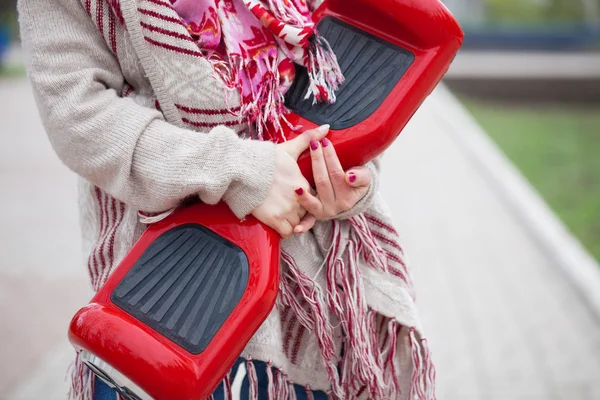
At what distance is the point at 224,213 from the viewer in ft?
2.82

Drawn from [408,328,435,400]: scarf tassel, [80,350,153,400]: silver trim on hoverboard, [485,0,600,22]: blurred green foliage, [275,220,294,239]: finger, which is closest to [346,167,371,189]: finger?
[275,220,294,239]: finger

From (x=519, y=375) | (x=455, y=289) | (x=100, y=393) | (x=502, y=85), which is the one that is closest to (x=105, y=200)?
(x=100, y=393)

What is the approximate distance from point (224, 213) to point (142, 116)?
0.60 feet

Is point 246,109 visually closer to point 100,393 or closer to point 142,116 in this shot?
point 142,116

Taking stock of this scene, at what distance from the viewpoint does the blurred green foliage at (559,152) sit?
379 centimetres

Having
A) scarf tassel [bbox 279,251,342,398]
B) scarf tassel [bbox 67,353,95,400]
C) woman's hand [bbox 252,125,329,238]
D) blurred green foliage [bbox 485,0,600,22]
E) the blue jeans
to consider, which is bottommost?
blurred green foliage [bbox 485,0,600,22]

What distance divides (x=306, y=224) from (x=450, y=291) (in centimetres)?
194

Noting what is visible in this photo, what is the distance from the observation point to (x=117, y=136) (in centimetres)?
81

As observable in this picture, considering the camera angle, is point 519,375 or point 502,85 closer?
point 519,375

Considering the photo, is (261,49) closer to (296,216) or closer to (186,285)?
(296,216)

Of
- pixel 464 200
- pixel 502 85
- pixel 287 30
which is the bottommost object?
pixel 502 85

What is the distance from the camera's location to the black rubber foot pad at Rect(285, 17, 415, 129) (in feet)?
2.83

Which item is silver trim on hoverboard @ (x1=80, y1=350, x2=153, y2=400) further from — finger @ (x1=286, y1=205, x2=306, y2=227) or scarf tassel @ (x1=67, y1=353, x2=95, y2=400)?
finger @ (x1=286, y1=205, x2=306, y2=227)

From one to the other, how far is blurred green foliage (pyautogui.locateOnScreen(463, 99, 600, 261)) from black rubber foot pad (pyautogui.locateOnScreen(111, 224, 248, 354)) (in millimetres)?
2886
